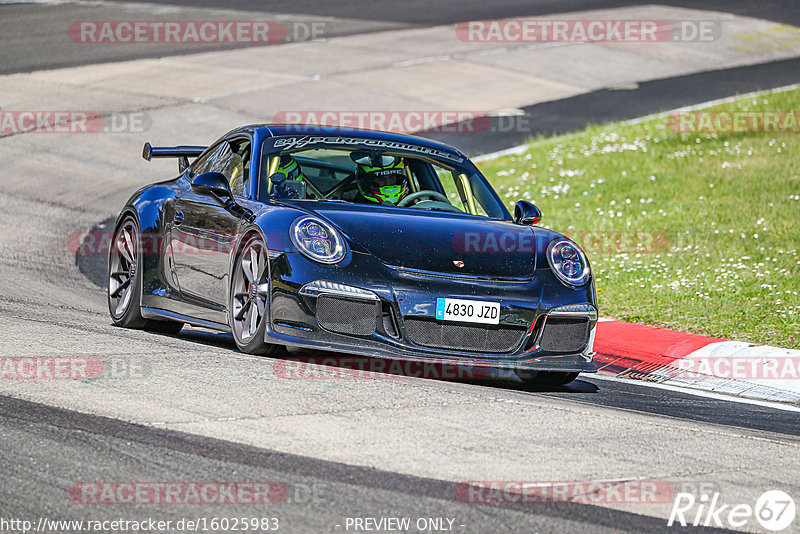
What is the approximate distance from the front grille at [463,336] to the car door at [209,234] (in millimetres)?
1330

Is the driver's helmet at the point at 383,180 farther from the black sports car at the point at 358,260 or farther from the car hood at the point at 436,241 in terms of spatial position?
the car hood at the point at 436,241

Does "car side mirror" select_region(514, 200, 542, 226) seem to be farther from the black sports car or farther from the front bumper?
the front bumper

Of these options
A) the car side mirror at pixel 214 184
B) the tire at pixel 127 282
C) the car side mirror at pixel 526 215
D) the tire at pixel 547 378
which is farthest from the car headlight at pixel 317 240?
the tire at pixel 127 282

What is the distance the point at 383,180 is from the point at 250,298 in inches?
59.0

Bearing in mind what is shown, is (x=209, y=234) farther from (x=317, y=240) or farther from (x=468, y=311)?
(x=468, y=311)

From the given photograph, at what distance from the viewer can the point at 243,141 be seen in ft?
26.2

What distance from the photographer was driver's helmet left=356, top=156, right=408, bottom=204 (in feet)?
25.4

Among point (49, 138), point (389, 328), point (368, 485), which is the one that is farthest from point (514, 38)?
point (368, 485)

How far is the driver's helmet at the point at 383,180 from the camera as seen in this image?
7730 mm

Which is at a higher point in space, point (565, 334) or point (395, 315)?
point (395, 315)

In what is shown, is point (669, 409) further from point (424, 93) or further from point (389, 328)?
point (424, 93)

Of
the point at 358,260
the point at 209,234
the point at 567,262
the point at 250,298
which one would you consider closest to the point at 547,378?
the point at 567,262

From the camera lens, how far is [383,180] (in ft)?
25.8

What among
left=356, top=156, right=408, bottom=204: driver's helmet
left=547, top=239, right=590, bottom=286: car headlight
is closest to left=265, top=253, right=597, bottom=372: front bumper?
left=547, top=239, right=590, bottom=286: car headlight
